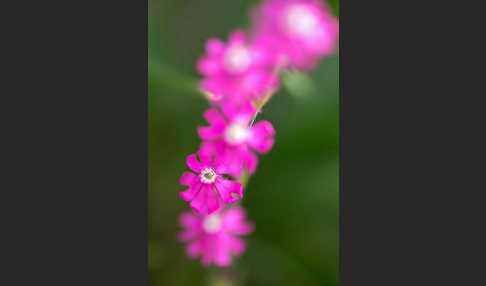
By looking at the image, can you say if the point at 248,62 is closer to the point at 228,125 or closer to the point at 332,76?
the point at 228,125

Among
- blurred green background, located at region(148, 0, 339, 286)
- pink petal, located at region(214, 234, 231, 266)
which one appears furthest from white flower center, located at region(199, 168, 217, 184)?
pink petal, located at region(214, 234, 231, 266)

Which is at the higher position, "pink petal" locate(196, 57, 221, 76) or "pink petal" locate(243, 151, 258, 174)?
"pink petal" locate(196, 57, 221, 76)

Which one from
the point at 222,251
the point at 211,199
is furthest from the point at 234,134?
the point at 222,251

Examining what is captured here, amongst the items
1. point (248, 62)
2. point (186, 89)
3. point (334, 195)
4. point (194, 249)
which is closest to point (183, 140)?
point (186, 89)

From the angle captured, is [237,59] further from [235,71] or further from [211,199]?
[211,199]

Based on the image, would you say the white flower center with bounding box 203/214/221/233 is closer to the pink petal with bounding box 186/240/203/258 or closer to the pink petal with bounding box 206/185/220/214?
the pink petal with bounding box 186/240/203/258

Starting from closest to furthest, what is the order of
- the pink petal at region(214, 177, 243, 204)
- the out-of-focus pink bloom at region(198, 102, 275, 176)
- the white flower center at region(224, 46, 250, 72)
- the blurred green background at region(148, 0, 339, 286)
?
the pink petal at region(214, 177, 243, 204) → the out-of-focus pink bloom at region(198, 102, 275, 176) → the white flower center at region(224, 46, 250, 72) → the blurred green background at region(148, 0, 339, 286)

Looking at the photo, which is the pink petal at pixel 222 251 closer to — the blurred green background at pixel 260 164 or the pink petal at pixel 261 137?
the blurred green background at pixel 260 164
